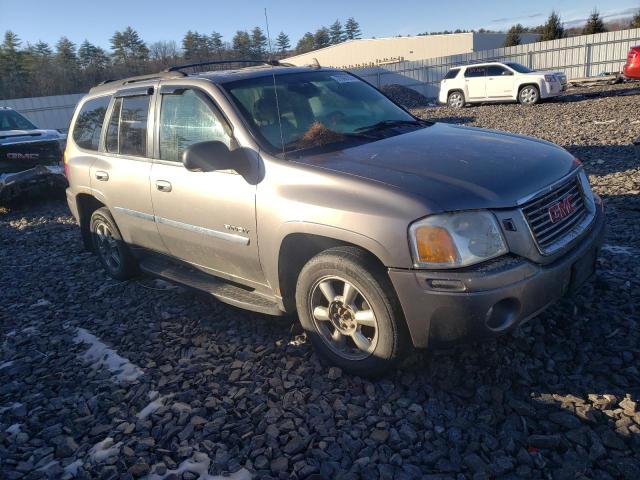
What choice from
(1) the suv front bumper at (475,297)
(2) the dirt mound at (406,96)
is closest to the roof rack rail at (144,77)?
(1) the suv front bumper at (475,297)

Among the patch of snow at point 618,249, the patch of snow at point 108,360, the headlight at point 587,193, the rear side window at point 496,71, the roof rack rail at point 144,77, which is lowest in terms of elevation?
the patch of snow at point 108,360

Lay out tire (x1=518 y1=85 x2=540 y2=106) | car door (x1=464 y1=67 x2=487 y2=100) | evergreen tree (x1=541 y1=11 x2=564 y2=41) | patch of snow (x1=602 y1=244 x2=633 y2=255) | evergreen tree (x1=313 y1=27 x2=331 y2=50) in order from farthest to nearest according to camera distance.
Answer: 1. evergreen tree (x1=313 y1=27 x2=331 y2=50)
2. evergreen tree (x1=541 y1=11 x2=564 y2=41)
3. car door (x1=464 y1=67 x2=487 y2=100)
4. tire (x1=518 y1=85 x2=540 y2=106)
5. patch of snow (x1=602 y1=244 x2=633 y2=255)

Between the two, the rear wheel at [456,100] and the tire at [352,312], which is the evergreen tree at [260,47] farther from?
the rear wheel at [456,100]

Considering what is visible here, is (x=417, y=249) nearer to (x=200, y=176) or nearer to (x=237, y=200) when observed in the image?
(x=237, y=200)

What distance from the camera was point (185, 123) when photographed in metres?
3.88

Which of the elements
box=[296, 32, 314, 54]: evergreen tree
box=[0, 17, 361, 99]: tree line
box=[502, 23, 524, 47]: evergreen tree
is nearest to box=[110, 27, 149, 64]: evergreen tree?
box=[0, 17, 361, 99]: tree line

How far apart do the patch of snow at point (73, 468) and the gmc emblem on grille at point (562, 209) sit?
2903 mm

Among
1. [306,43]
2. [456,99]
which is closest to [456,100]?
[456,99]

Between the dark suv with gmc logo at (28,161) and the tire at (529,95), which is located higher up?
the dark suv with gmc logo at (28,161)

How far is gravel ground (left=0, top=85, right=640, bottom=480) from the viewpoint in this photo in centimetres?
245

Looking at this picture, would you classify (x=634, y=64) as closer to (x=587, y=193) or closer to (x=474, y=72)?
(x=474, y=72)

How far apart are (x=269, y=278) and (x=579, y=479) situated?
80.9 inches

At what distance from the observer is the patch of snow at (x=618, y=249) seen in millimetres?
4430

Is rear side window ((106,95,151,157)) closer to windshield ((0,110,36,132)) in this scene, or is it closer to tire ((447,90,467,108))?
windshield ((0,110,36,132))
